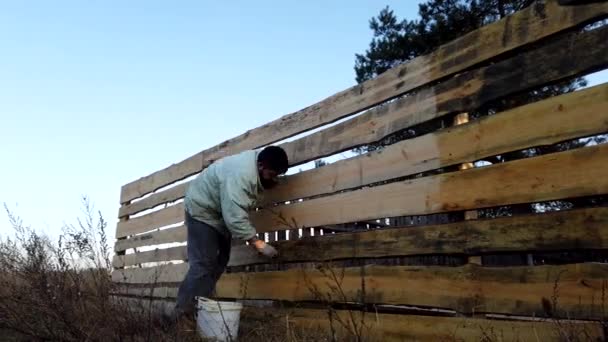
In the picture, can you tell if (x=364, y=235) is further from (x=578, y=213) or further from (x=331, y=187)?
(x=578, y=213)

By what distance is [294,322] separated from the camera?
425cm

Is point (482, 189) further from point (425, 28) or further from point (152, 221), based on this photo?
point (425, 28)

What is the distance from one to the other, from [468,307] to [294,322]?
155 centimetres

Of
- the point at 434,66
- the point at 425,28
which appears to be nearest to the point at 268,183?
the point at 434,66

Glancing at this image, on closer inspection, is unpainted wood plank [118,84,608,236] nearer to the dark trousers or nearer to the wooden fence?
the wooden fence

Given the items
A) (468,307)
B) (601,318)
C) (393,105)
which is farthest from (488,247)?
(393,105)

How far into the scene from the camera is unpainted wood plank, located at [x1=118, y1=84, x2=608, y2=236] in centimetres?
270

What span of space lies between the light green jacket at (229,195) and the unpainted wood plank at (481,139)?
49 centimetres

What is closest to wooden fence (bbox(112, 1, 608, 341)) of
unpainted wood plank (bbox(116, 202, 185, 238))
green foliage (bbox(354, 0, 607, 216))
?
unpainted wood plank (bbox(116, 202, 185, 238))

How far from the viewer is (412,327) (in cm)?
340

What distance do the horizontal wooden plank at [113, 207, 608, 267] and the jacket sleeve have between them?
1.53 feet

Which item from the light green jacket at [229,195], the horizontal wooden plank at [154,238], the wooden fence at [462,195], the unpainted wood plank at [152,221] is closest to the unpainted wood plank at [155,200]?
the unpainted wood plank at [152,221]

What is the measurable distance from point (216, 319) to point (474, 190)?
6.47 ft

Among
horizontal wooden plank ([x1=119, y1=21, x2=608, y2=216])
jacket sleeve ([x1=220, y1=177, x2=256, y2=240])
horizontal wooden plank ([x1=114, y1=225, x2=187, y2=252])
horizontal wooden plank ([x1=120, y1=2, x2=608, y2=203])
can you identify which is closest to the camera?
horizontal wooden plank ([x1=119, y1=21, x2=608, y2=216])
